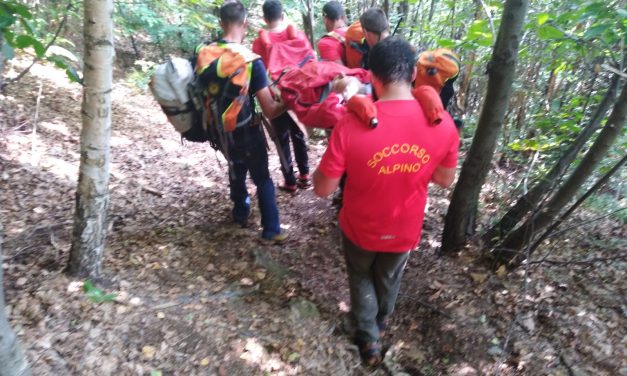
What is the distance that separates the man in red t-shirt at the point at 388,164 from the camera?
2.44 metres

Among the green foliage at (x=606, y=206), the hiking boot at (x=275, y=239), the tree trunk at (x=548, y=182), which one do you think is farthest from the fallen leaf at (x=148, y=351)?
the green foliage at (x=606, y=206)

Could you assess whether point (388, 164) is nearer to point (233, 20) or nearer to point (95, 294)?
point (233, 20)

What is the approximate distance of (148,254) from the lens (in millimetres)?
3936

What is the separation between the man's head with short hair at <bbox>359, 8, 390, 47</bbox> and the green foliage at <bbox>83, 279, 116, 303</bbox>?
10.4 ft

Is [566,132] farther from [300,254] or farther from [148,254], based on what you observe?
[148,254]

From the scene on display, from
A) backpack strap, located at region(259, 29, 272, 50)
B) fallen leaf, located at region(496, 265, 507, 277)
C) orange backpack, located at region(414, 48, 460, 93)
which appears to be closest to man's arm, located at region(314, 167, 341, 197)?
orange backpack, located at region(414, 48, 460, 93)

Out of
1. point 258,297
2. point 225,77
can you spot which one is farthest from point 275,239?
point 225,77

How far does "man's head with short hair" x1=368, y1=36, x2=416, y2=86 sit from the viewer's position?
2.44 metres

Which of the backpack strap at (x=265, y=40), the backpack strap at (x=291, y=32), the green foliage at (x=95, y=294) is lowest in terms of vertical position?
the green foliage at (x=95, y=294)

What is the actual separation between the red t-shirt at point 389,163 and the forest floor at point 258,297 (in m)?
1.18

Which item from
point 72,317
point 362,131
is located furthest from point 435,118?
point 72,317

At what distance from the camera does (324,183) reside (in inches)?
102

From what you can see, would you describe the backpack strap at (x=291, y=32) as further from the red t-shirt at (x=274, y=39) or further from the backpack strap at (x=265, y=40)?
the backpack strap at (x=265, y=40)

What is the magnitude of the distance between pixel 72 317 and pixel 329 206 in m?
3.14
